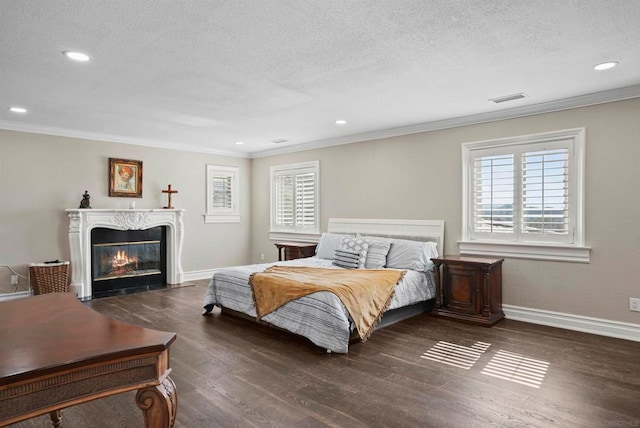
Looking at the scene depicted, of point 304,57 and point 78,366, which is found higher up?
point 304,57

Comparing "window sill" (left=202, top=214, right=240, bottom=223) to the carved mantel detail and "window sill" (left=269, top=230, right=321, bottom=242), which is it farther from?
the carved mantel detail

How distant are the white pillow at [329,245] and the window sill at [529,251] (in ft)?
5.85

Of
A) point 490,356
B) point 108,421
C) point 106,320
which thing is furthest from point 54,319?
point 490,356

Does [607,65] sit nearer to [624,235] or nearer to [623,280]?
[624,235]

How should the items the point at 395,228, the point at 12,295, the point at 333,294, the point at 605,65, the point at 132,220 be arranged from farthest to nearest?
the point at 132,220 < the point at 395,228 < the point at 12,295 < the point at 333,294 < the point at 605,65

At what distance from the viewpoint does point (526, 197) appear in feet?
15.2

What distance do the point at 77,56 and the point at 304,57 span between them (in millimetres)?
1776

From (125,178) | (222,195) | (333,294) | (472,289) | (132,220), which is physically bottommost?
(472,289)

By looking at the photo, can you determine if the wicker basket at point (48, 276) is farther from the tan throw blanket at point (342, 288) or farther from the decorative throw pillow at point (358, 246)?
the decorative throw pillow at point (358, 246)

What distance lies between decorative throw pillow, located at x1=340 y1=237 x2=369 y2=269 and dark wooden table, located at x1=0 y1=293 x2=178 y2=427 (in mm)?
3937

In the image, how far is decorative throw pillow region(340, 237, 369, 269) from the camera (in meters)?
5.30

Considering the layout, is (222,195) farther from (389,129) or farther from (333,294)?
(333,294)

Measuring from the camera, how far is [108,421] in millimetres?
2398

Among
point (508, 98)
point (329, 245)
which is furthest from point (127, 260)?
point (508, 98)
